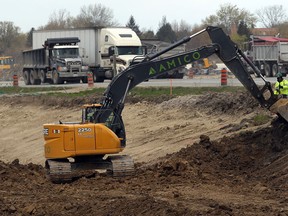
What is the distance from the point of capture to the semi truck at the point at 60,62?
170 ft

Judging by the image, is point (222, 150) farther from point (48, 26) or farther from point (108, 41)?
point (48, 26)

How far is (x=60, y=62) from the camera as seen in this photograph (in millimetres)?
51969

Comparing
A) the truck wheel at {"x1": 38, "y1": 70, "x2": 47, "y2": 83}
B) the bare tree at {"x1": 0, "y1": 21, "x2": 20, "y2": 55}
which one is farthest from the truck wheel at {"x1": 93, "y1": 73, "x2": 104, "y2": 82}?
the bare tree at {"x1": 0, "y1": 21, "x2": 20, "y2": 55}

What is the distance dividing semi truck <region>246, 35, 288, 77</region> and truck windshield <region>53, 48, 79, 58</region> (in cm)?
1328

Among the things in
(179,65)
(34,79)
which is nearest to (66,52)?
(34,79)

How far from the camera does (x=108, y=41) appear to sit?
5338cm

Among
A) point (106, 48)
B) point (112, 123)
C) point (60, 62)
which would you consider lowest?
point (112, 123)

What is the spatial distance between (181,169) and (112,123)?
1957 mm

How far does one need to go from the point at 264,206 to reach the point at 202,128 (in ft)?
43.8

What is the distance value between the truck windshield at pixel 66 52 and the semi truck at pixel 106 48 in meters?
1.61

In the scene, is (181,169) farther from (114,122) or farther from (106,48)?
(106,48)

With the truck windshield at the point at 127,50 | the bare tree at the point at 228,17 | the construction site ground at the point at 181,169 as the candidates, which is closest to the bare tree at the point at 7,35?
the bare tree at the point at 228,17

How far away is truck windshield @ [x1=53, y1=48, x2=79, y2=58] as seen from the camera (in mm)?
52562

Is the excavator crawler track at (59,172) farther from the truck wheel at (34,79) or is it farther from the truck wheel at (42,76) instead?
the truck wheel at (34,79)
